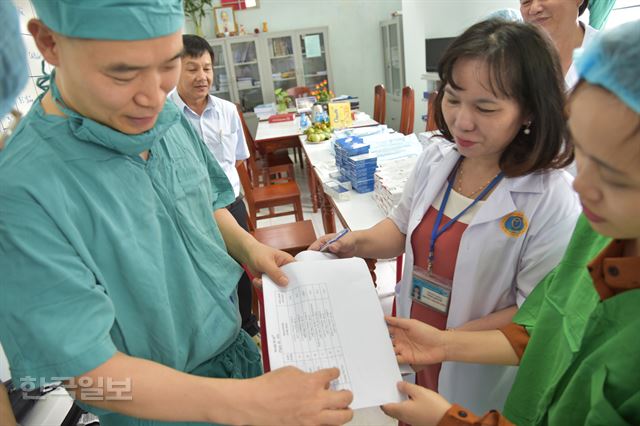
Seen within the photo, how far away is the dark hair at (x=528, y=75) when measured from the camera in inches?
38.2

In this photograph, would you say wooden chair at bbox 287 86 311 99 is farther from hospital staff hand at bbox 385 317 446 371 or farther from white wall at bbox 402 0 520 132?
hospital staff hand at bbox 385 317 446 371

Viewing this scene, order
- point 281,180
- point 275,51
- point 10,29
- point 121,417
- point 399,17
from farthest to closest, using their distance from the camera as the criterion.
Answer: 1. point 275,51
2. point 399,17
3. point 281,180
4. point 121,417
5. point 10,29

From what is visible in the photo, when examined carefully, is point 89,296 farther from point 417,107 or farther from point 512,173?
point 417,107

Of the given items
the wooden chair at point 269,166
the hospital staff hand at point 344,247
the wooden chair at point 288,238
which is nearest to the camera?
the hospital staff hand at point 344,247

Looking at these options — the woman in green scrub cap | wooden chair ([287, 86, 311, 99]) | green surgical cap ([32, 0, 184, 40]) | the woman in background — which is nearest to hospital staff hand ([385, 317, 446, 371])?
the woman in green scrub cap

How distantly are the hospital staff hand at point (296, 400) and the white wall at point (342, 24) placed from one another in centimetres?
737

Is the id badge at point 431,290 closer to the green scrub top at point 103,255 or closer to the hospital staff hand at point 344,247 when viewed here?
the hospital staff hand at point 344,247

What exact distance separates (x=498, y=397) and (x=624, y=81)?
3.33 ft

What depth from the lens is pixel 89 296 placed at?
648 mm

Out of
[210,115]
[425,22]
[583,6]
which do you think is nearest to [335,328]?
[583,6]

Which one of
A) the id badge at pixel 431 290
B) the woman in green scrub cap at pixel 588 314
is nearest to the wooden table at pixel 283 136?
the id badge at pixel 431 290

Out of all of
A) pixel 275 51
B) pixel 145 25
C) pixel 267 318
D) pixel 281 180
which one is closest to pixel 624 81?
pixel 145 25

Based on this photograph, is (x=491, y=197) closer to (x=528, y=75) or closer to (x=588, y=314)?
(x=528, y=75)

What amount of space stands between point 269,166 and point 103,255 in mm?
4191
